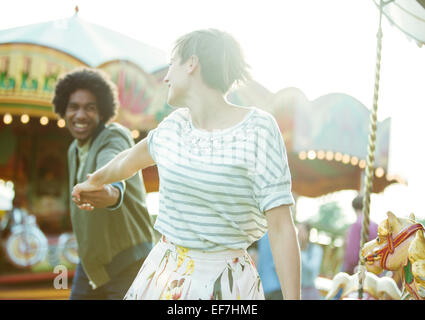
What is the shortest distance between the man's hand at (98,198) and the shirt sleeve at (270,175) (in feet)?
2.17

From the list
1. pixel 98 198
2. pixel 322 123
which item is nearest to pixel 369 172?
pixel 98 198

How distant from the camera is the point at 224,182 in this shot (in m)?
→ 1.17

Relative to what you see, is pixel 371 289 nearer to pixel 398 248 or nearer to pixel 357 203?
pixel 398 248

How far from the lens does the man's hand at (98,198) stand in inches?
63.9

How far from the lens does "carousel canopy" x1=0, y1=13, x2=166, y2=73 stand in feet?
14.9

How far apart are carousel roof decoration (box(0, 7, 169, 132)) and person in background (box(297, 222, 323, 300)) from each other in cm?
167

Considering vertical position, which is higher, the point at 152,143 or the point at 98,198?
the point at 152,143

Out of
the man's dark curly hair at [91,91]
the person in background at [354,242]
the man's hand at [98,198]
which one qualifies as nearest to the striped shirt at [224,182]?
the man's hand at [98,198]

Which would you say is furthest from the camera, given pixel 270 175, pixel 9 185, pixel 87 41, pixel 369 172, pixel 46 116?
pixel 9 185

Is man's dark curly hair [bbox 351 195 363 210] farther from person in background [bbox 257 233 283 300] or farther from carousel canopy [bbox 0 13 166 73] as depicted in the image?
carousel canopy [bbox 0 13 166 73]

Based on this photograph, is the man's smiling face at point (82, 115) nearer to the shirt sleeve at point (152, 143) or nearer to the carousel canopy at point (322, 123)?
the shirt sleeve at point (152, 143)

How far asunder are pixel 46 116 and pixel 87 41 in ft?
2.76

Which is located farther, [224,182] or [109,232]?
[109,232]
